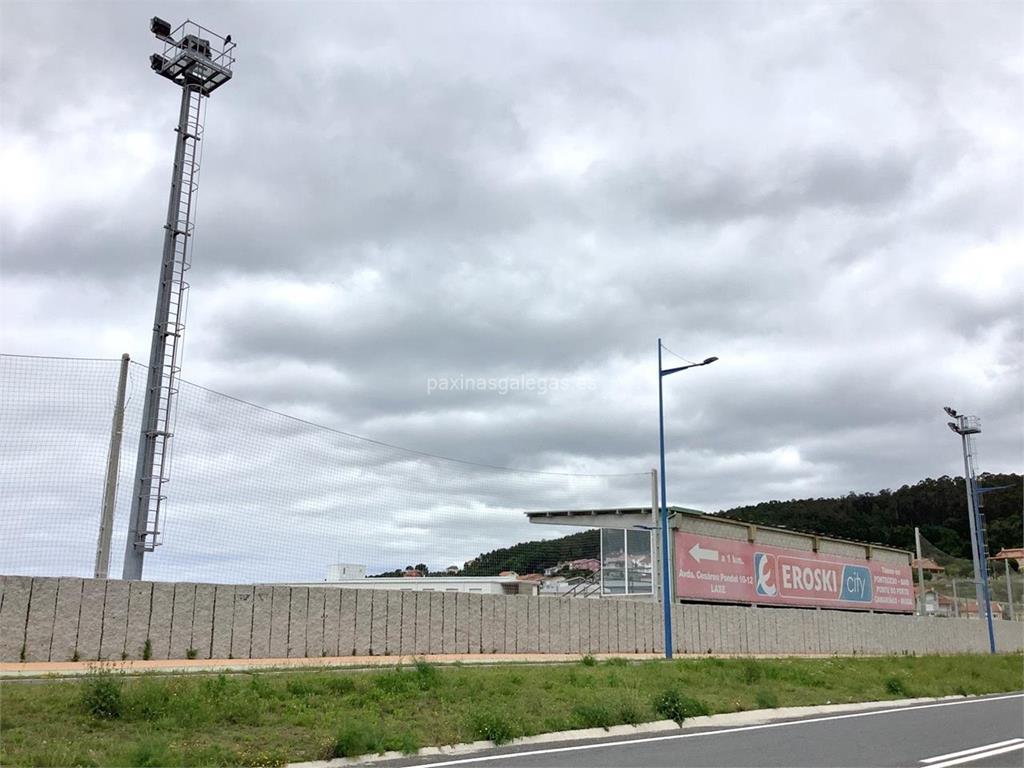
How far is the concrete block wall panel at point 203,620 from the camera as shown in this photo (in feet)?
53.4

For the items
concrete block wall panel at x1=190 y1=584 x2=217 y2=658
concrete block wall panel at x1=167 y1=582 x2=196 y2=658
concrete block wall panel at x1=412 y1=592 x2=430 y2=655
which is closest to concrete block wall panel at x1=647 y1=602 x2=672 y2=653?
concrete block wall panel at x1=412 y1=592 x2=430 y2=655

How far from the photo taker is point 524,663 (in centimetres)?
1998

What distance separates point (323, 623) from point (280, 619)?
3.66ft

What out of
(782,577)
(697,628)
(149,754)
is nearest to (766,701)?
(697,628)

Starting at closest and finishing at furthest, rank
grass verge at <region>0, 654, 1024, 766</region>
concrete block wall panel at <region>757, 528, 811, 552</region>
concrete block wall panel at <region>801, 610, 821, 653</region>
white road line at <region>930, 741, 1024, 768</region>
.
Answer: grass verge at <region>0, 654, 1024, 766</region>
white road line at <region>930, 741, 1024, 768</region>
concrete block wall panel at <region>801, 610, 821, 653</region>
concrete block wall panel at <region>757, 528, 811, 552</region>

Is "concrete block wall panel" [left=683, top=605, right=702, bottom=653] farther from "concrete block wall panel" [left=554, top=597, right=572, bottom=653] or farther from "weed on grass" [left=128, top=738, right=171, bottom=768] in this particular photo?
"weed on grass" [left=128, top=738, right=171, bottom=768]

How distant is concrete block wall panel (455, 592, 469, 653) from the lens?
21688 millimetres

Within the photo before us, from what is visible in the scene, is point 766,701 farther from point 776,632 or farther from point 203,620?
point 776,632

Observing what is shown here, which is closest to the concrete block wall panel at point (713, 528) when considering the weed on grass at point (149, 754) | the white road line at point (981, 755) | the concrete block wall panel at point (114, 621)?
the white road line at point (981, 755)

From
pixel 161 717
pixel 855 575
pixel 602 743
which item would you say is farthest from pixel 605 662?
pixel 855 575

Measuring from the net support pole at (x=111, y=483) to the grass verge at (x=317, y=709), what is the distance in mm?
3677

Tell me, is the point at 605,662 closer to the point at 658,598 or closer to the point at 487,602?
the point at 487,602

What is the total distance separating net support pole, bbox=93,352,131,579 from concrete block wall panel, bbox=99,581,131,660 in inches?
15.1

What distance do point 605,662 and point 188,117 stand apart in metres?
16.8
